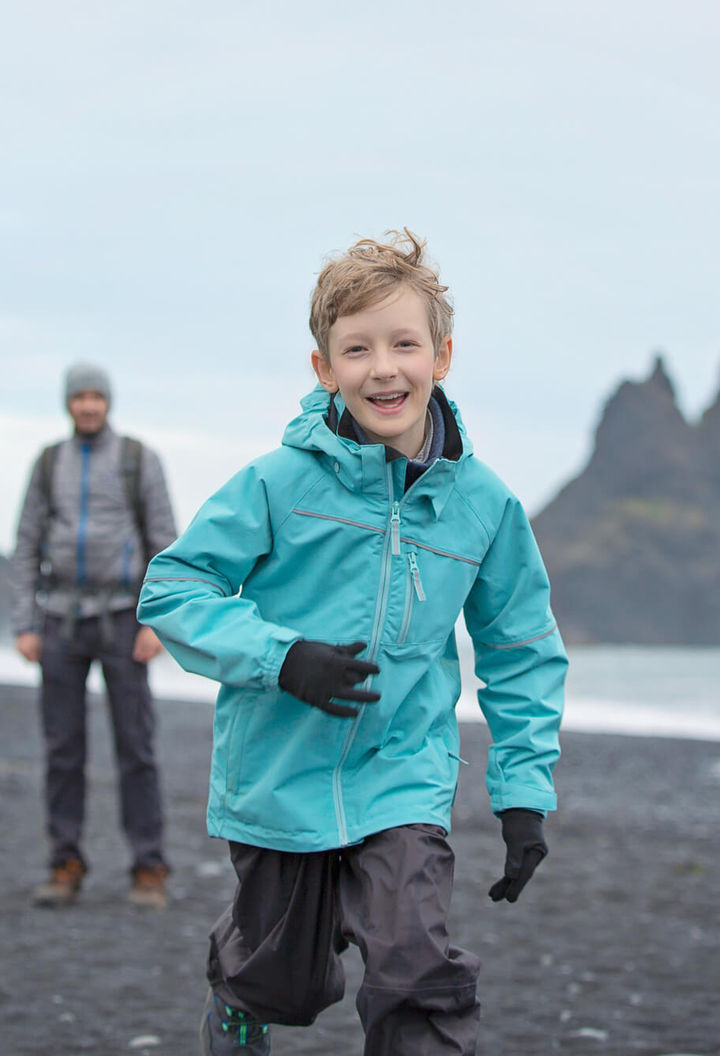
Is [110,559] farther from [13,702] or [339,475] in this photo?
[13,702]

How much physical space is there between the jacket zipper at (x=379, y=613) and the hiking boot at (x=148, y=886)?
3.47 metres

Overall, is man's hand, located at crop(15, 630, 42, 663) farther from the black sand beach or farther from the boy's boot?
the boy's boot

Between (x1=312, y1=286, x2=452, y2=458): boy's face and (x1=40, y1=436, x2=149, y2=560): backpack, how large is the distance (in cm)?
321

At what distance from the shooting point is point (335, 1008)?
4746mm

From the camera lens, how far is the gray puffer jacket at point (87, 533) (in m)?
5.95

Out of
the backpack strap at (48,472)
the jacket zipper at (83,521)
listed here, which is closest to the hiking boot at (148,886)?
the jacket zipper at (83,521)

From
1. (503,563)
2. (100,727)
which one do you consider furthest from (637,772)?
(503,563)

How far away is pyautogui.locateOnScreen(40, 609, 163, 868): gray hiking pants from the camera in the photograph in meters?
5.98

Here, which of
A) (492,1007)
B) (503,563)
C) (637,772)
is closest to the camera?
(503,563)

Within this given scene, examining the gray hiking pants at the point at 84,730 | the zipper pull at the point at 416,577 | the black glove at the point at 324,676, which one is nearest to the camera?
the black glove at the point at 324,676

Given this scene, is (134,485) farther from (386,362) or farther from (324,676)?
(324,676)

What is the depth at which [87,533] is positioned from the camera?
596 centimetres

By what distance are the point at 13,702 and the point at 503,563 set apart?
1492cm

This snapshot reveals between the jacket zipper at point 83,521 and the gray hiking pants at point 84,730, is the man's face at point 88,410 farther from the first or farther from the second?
the gray hiking pants at point 84,730
